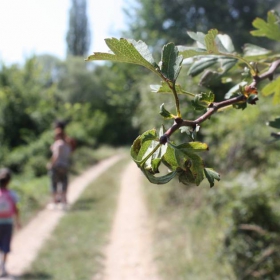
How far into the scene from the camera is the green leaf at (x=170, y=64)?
22.0 inches

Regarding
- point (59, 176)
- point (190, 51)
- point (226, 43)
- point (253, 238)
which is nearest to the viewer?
point (190, 51)

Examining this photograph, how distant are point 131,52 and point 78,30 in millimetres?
33350

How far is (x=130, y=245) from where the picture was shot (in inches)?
216

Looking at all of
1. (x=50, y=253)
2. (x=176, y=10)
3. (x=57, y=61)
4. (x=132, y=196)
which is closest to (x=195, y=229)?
(x=50, y=253)

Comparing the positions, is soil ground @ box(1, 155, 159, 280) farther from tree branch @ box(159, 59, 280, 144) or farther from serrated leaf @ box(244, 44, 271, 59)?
tree branch @ box(159, 59, 280, 144)

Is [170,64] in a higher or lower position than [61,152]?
higher

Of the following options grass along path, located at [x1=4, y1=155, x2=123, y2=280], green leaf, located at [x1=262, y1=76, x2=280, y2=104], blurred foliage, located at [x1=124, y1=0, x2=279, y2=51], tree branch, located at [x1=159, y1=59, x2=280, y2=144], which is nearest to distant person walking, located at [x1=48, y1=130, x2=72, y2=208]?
grass along path, located at [x1=4, y1=155, x2=123, y2=280]

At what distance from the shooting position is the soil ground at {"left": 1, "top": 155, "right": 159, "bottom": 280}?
458cm

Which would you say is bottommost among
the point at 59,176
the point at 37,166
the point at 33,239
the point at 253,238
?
the point at 37,166

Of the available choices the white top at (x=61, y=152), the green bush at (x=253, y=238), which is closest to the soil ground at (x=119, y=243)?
the white top at (x=61, y=152)

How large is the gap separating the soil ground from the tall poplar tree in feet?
84.9

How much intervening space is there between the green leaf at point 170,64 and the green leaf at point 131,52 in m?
0.01

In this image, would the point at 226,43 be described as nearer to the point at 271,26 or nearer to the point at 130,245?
the point at 271,26

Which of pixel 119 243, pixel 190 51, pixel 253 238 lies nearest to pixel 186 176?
pixel 190 51
